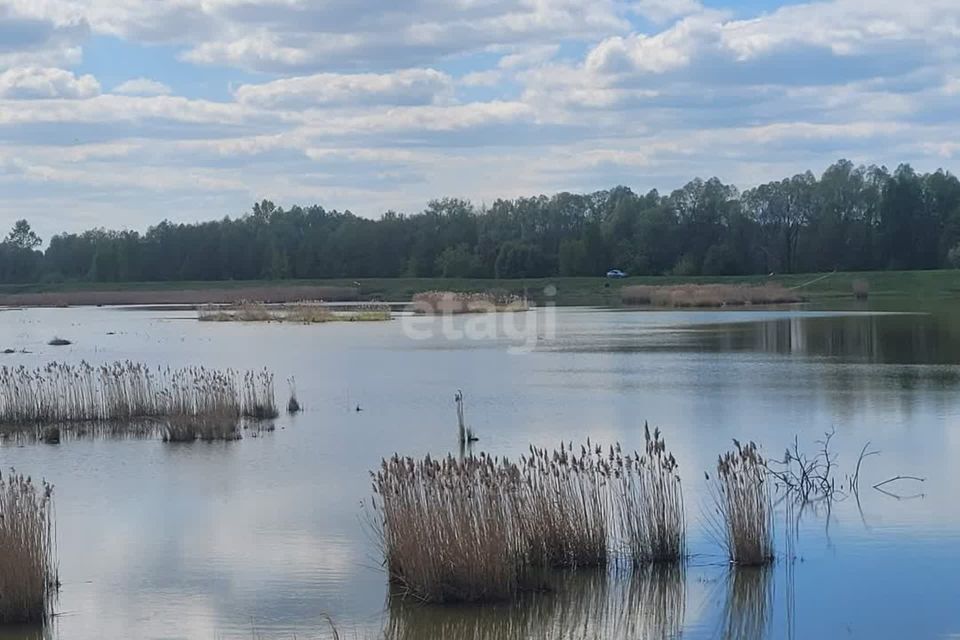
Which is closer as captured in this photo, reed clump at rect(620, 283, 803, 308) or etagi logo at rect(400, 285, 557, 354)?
etagi logo at rect(400, 285, 557, 354)

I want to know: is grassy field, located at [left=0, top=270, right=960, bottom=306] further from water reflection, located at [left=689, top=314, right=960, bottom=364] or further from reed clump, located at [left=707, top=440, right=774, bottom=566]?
reed clump, located at [left=707, top=440, right=774, bottom=566]

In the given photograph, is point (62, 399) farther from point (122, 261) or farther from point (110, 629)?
point (122, 261)

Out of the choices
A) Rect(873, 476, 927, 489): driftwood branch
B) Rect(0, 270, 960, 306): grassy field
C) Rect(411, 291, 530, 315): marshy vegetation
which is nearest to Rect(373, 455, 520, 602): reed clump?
Rect(873, 476, 927, 489): driftwood branch

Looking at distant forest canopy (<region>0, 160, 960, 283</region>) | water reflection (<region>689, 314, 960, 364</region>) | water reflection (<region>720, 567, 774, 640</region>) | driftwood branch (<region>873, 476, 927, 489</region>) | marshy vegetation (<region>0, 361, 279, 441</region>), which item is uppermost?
distant forest canopy (<region>0, 160, 960, 283</region>)

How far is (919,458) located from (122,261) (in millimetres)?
93081

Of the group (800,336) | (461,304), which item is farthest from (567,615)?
(461,304)

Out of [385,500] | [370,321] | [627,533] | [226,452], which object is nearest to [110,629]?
[385,500]

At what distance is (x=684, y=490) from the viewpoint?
1387 centimetres

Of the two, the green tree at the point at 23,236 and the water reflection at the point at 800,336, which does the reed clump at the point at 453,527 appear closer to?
the water reflection at the point at 800,336

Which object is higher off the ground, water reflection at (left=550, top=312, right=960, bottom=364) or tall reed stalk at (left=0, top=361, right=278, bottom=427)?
tall reed stalk at (left=0, top=361, right=278, bottom=427)

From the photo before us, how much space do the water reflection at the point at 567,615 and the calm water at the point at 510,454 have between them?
0.02m

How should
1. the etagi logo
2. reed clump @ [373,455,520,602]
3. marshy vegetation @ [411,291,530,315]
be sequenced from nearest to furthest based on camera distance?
1. reed clump @ [373,455,520,602]
2. the etagi logo
3. marshy vegetation @ [411,291,530,315]

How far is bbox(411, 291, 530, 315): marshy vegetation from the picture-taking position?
59.9 m

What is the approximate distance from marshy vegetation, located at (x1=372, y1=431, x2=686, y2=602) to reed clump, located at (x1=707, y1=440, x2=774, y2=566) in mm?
431
